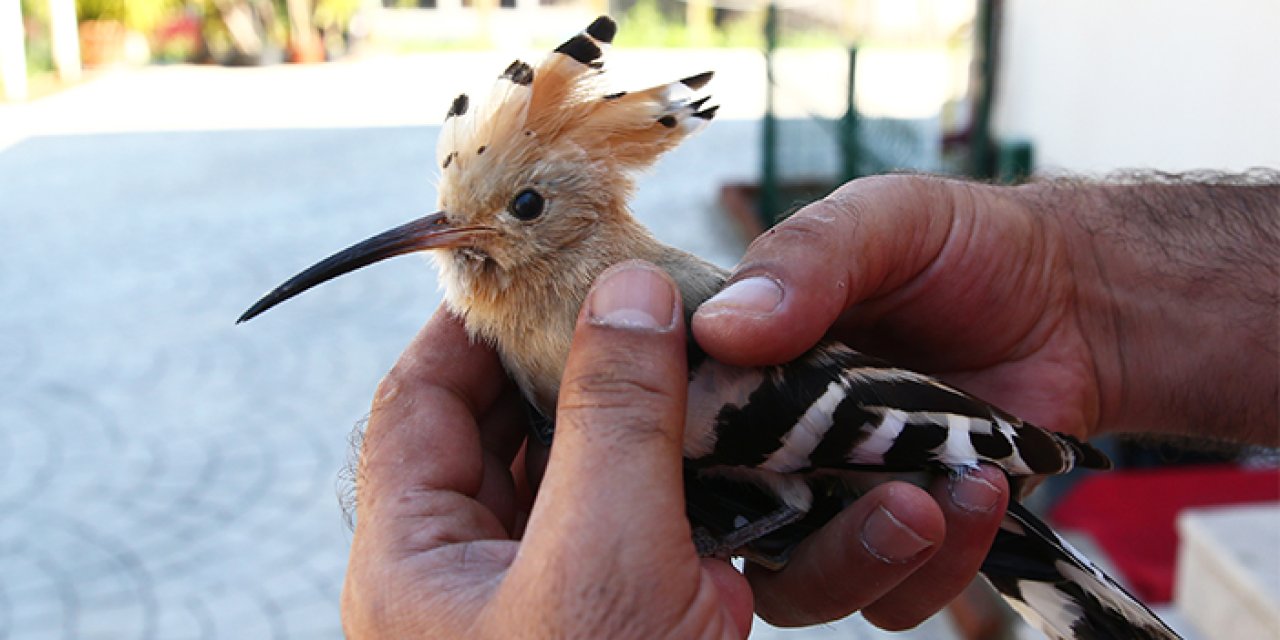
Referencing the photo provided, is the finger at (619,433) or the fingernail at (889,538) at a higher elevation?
the finger at (619,433)

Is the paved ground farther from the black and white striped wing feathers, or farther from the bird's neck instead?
the black and white striped wing feathers

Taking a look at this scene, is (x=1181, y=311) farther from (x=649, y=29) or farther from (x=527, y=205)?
(x=649, y=29)

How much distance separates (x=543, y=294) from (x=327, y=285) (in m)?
6.17

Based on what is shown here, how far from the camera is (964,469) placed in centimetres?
185

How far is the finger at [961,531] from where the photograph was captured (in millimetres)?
1824

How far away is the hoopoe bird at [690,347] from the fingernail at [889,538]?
0.35 ft

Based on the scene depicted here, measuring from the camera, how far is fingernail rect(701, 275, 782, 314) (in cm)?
175

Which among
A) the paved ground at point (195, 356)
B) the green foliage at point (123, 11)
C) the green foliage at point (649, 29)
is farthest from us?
the green foliage at point (649, 29)

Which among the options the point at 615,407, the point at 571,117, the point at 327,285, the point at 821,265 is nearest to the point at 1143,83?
the point at 821,265

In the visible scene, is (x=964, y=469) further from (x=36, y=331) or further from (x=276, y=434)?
(x=36, y=331)

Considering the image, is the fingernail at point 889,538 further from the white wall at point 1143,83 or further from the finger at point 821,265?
the white wall at point 1143,83

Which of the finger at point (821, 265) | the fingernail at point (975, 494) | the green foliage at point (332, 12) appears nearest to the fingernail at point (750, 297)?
the finger at point (821, 265)

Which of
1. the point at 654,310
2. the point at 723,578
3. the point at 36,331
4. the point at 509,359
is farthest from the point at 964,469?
the point at 36,331

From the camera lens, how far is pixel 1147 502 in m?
4.27
